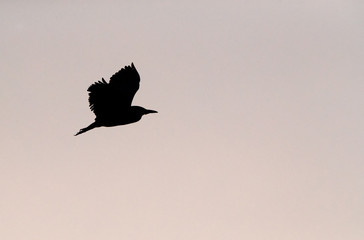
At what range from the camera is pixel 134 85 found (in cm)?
283

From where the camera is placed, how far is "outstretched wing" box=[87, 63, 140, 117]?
2.77 meters

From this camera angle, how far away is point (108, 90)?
109 inches

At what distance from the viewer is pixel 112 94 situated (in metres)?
2.78

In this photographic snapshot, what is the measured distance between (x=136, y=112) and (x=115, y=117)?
0.37 ft

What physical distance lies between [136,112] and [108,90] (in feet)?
0.60

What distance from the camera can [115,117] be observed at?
2783mm

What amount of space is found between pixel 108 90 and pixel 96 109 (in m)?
0.12

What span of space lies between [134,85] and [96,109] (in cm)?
23

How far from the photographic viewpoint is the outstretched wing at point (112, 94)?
2.77 meters

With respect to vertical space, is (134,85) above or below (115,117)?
above

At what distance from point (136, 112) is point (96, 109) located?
215 mm

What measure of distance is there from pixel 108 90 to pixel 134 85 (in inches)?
5.7
